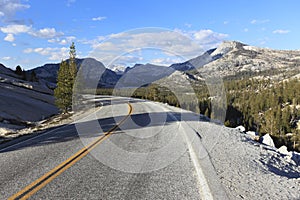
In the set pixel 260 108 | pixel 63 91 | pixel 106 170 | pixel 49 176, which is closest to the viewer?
pixel 49 176

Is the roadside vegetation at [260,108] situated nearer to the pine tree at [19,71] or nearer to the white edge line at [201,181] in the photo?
the pine tree at [19,71]

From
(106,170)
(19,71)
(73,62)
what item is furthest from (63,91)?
(19,71)

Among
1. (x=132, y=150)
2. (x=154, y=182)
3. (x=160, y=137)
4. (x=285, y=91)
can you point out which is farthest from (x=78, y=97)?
(x=285, y=91)

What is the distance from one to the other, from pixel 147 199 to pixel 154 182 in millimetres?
898

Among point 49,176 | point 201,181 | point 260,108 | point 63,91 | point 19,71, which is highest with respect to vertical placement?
point 19,71

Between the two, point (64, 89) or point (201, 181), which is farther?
point (64, 89)

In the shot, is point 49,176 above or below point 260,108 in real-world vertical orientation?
above

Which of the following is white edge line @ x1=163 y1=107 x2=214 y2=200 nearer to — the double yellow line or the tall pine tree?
the double yellow line

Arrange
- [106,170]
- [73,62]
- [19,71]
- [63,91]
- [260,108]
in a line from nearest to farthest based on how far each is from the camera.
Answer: [106,170], [63,91], [73,62], [19,71], [260,108]

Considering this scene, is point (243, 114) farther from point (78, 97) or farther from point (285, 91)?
point (78, 97)

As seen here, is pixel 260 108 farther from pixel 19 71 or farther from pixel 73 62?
pixel 73 62

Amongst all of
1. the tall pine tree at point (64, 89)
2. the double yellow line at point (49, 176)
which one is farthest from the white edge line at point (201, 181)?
the tall pine tree at point (64, 89)

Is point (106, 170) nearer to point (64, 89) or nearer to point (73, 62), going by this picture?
point (64, 89)

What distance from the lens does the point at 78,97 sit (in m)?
33.9
